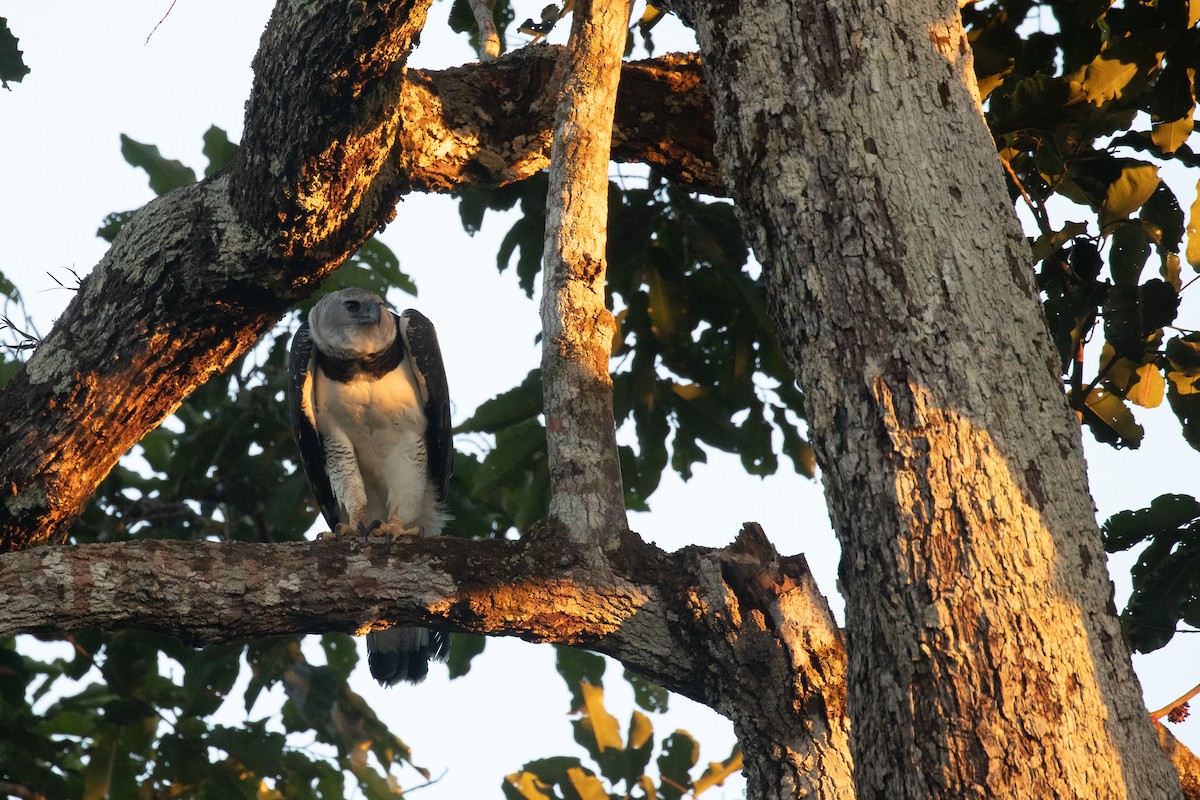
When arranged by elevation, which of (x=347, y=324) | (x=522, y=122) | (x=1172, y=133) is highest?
(x=522, y=122)

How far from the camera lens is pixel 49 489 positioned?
3.22 m

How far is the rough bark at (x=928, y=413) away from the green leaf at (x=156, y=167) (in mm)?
2949

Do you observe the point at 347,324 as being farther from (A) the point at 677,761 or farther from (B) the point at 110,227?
(A) the point at 677,761

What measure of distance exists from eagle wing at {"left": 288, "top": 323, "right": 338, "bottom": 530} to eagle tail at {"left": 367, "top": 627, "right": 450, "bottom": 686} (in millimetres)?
822

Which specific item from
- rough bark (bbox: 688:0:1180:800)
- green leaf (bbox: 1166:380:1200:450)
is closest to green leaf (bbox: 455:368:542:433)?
rough bark (bbox: 688:0:1180:800)

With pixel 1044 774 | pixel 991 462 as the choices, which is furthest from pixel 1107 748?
pixel 991 462

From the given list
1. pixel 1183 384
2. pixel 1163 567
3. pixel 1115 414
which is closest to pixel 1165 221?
pixel 1183 384

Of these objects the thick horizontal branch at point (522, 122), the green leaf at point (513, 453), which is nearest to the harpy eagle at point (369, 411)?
the green leaf at point (513, 453)

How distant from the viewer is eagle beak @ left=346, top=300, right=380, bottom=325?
4758mm

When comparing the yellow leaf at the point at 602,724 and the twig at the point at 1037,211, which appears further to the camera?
the yellow leaf at the point at 602,724

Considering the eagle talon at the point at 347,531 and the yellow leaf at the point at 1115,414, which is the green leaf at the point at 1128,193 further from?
the eagle talon at the point at 347,531

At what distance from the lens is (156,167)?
4699 mm

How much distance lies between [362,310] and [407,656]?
147 cm

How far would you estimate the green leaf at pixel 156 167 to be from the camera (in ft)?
15.3
